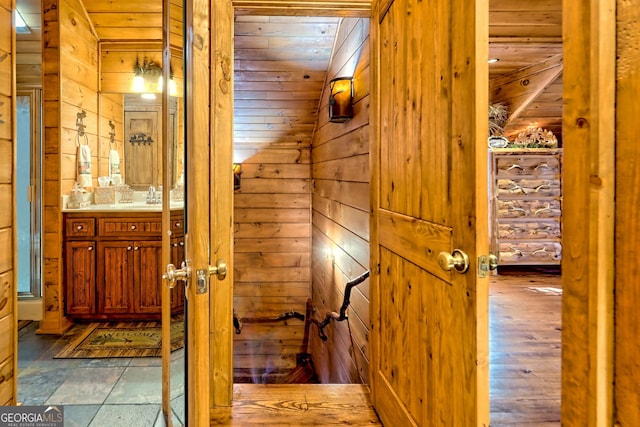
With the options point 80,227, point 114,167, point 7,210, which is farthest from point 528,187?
point 7,210

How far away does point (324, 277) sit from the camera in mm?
3951

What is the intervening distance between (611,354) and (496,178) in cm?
410

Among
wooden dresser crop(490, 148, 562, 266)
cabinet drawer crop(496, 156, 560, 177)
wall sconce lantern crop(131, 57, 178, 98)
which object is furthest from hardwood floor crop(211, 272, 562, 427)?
wall sconce lantern crop(131, 57, 178, 98)

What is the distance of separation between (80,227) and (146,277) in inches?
26.3

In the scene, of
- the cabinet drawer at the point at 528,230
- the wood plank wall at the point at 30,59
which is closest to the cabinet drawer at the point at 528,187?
the cabinet drawer at the point at 528,230

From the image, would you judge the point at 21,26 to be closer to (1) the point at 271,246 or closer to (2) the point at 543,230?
(1) the point at 271,246

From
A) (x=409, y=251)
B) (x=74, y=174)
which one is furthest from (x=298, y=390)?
(x=74, y=174)

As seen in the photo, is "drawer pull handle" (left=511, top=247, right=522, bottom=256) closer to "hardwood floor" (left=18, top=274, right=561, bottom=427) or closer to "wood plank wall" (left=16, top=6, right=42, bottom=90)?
"hardwood floor" (left=18, top=274, right=561, bottom=427)

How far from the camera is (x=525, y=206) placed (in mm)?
4492

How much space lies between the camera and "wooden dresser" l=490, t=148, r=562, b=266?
445 cm

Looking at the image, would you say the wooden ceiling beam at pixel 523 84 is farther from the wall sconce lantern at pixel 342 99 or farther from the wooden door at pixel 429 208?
the wooden door at pixel 429 208

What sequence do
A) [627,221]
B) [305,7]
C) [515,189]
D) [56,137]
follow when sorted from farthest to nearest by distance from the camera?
[515,189]
[56,137]
[305,7]
[627,221]

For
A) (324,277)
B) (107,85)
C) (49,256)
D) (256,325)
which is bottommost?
(256,325)

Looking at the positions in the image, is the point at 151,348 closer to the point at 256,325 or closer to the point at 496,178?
the point at 256,325
